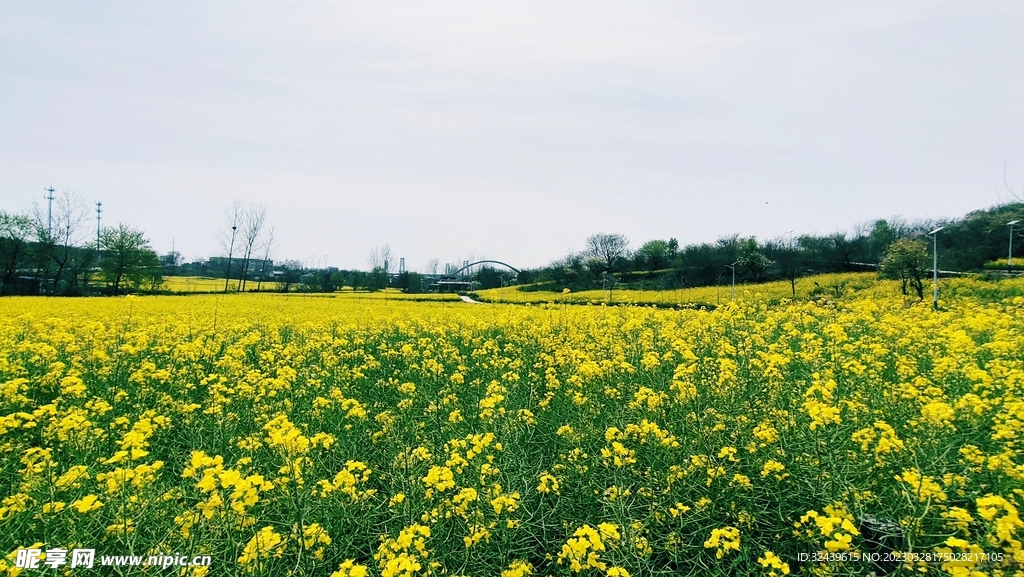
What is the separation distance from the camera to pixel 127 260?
40344 millimetres

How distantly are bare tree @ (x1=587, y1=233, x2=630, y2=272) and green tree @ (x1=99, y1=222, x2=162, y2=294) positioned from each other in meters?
47.7

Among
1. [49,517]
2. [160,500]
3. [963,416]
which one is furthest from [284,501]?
[963,416]

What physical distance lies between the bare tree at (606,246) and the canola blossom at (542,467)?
54.4m

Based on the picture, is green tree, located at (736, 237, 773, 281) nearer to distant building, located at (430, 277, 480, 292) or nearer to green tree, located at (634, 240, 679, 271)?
green tree, located at (634, 240, 679, 271)

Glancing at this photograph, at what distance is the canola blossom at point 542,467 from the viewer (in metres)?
2.80

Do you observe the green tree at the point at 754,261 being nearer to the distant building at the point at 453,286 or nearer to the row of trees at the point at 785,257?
the row of trees at the point at 785,257

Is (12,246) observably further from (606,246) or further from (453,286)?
(606,246)

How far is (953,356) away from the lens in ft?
18.2

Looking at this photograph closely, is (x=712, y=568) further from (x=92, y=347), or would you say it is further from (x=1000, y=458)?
(x=92, y=347)

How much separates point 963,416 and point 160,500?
651 centimetres

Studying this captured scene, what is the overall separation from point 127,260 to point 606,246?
168 ft

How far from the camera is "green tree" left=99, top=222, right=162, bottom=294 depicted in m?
40.3

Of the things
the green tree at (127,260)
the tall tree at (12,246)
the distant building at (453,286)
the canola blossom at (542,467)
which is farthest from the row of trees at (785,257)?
the tall tree at (12,246)

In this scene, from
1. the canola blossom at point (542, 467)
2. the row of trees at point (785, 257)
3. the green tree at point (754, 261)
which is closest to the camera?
the canola blossom at point (542, 467)
